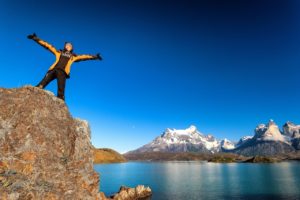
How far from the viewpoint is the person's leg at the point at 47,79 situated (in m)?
13.7

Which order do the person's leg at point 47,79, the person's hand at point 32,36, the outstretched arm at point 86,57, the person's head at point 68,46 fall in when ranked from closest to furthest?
the person's hand at point 32,36, the person's leg at point 47,79, the person's head at point 68,46, the outstretched arm at point 86,57

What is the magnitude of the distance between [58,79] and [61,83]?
26 cm

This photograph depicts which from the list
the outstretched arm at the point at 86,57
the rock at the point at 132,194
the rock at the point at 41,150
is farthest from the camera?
the rock at the point at 132,194

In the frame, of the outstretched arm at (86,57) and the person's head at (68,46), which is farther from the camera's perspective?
the outstretched arm at (86,57)

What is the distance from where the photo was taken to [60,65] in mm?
14305

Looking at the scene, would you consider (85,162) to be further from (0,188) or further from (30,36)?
(30,36)

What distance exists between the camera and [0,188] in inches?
344

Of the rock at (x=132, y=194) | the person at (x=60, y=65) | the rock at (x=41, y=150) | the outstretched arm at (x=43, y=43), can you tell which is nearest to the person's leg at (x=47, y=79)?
the person at (x=60, y=65)

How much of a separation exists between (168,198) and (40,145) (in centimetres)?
7543

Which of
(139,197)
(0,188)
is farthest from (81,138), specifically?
(139,197)

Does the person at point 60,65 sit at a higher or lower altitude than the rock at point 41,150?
higher

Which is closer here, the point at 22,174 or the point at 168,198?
the point at 22,174

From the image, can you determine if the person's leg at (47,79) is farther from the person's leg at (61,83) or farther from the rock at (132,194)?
the rock at (132,194)

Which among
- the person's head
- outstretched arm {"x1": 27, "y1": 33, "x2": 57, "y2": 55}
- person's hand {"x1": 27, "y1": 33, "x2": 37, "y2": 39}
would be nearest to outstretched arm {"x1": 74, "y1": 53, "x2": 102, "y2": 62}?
the person's head
